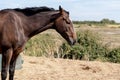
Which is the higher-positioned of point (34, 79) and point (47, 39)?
point (47, 39)

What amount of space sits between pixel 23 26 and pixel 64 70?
375 centimetres

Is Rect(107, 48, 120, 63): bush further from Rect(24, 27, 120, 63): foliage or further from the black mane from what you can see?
the black mane

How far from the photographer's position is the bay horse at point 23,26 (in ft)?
29.0

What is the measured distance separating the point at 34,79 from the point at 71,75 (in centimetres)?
135

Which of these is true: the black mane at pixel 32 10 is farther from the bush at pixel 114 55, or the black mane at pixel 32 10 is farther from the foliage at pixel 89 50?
the bush at pixel 114 55

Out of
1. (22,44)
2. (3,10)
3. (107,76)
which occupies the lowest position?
(107,76)

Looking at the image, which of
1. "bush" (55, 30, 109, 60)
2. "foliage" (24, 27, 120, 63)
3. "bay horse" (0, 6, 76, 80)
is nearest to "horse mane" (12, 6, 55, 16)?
"bay horse" (0, 6, 76, 80)

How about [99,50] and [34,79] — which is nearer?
[34,79]


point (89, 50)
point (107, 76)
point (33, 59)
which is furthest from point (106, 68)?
point (89, 50)

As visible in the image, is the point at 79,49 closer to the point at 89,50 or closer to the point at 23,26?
the point at 89,50

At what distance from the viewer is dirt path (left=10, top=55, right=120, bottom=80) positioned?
448 inches

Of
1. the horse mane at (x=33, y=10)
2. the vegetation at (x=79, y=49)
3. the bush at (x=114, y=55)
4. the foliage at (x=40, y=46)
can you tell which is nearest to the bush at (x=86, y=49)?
the vegetation at (x=79, y=49)

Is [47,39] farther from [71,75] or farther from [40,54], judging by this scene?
[71,75]

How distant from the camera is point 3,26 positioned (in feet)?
29.3
